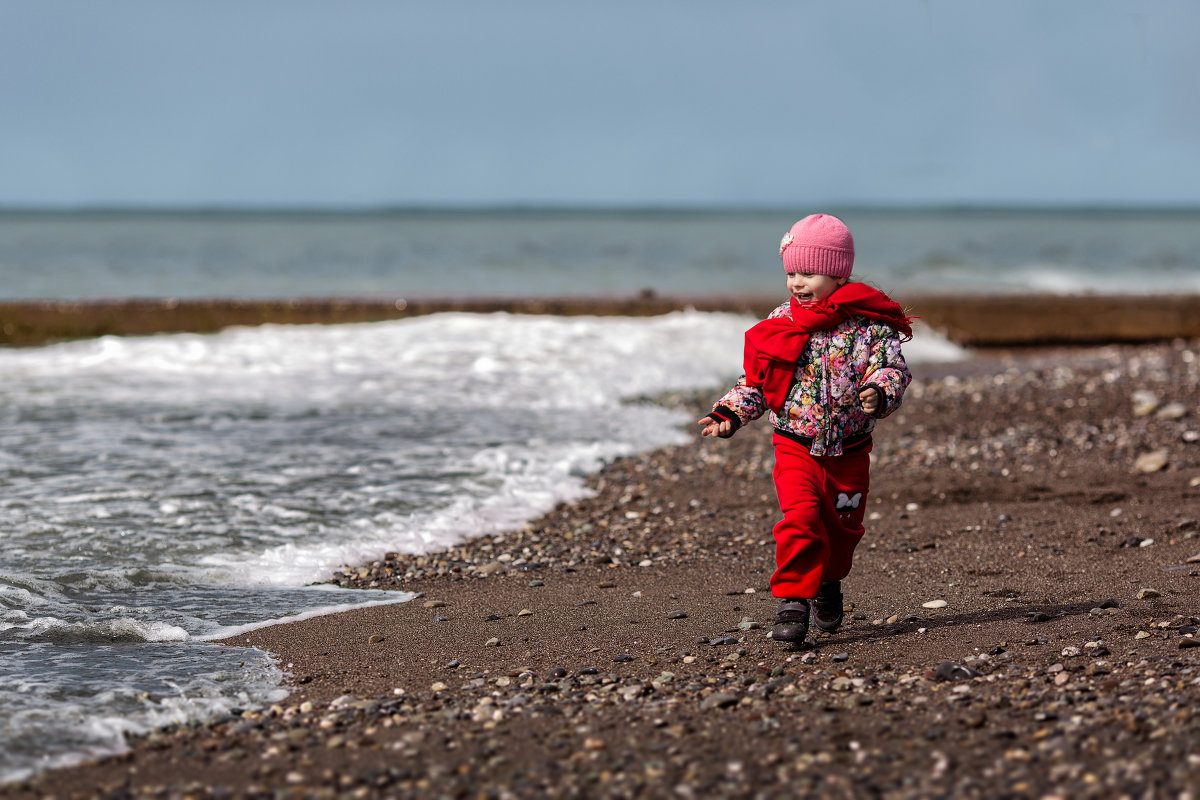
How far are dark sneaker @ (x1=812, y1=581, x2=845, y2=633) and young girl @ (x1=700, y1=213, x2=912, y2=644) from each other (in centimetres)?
13

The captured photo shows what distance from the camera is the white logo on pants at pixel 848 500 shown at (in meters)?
4.77

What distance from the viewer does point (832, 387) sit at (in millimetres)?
4684

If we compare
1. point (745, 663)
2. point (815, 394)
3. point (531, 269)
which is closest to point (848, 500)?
point (815, 394)

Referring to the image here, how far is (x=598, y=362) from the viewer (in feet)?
49.5

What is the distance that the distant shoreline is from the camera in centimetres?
1736

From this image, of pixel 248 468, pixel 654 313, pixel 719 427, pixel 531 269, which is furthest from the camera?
pixel 531 269

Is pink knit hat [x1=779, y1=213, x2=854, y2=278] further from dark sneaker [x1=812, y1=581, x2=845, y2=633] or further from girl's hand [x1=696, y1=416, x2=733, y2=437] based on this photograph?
dark sneaker [x1=812, y1=581, x2=845, y2=633]

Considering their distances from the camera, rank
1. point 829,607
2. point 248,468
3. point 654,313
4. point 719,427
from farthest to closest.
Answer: point 654,313
point 248,468
point 829,607
point 719,427

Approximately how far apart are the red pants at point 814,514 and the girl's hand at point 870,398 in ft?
0.72

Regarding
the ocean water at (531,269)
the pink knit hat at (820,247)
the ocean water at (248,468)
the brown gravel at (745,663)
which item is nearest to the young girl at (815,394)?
the pink knit hat at (820,247)

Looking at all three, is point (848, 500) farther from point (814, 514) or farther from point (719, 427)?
point (719, 427)

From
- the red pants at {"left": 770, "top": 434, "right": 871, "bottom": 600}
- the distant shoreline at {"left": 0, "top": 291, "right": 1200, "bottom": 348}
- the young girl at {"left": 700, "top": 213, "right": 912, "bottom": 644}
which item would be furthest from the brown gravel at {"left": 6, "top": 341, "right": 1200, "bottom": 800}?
the distant shoreline at {"left": 0, "top": 291, "right": 1200, "bottom": 348}

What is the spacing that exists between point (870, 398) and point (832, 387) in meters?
0.23

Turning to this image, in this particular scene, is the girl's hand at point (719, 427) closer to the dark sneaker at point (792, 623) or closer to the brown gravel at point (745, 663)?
the dark sneaker at point (792, 623)
